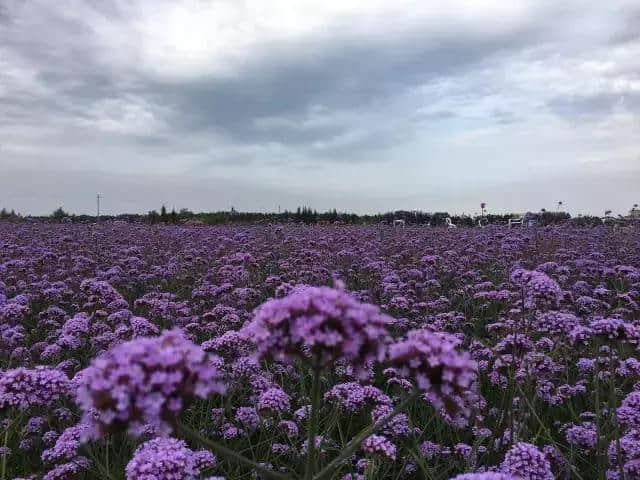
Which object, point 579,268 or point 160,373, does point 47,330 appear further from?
point 579,268

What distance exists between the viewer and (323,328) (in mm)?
1585

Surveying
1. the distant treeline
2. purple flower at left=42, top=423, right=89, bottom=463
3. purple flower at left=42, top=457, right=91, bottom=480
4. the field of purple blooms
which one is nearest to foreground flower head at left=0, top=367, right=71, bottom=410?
the field of purple blooms

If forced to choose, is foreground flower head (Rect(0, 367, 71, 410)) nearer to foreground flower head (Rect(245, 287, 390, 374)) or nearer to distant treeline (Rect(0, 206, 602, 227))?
foreground flower head (Rect(245, 287, 390, 374))

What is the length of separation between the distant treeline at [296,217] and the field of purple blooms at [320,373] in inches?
676

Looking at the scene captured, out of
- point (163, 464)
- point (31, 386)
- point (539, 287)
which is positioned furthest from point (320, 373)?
point (539, 287)

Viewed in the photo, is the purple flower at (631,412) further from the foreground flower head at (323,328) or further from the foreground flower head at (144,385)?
the foreground flower head at (144,385)

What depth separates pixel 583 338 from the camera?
3.38 metres

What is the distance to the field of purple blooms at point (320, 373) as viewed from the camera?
1.59 meters

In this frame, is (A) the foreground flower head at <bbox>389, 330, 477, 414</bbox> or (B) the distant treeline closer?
(A) the foreground flower head at <bbox>389, 330, 477, 414</bbox>

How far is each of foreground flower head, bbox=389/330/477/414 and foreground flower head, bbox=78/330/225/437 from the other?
573 mm

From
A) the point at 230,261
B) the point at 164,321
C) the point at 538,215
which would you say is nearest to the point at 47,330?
the point at 164,321

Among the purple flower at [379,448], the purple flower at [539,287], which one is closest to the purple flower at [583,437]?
the purple flower at [539,287]

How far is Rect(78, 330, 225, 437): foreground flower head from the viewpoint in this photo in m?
1.37

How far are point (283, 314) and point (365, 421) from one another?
359 cm
